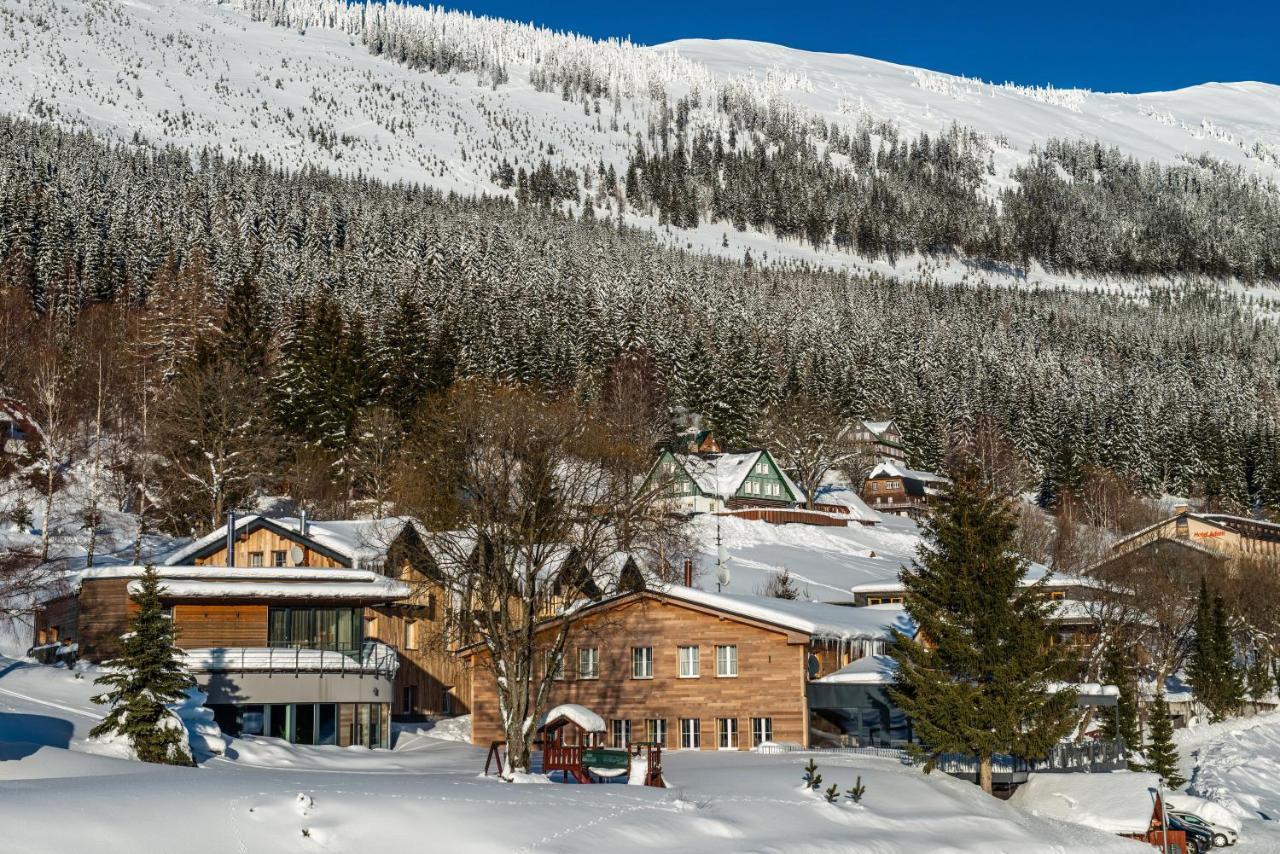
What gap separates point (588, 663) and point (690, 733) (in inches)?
165

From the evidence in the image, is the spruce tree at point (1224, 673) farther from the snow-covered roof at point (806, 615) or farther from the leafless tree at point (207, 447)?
the leafless tree at point (207, 447)

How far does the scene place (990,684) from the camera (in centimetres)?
3650

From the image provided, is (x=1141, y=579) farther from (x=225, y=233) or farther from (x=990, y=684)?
(x=225, y=233)

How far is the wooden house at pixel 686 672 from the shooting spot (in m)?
44.6

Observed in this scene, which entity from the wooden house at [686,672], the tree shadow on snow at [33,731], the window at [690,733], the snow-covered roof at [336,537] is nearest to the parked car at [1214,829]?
the wooden house at [686,672]

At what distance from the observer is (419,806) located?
23500mm

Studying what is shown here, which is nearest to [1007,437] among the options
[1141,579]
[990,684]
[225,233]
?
[1141,579]

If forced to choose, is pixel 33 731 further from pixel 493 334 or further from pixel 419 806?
pixel 493 334

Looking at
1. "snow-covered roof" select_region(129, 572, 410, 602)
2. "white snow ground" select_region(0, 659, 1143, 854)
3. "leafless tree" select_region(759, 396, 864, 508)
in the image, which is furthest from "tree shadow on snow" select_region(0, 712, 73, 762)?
"leafless tree" select_region(759, 396, 864, 508)

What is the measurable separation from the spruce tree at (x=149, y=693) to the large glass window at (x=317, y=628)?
10998mm

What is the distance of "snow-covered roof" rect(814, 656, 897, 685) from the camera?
43906 millimetres

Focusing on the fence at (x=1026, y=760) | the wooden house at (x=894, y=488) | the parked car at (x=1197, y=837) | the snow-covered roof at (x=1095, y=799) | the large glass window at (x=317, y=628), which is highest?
the wooden house at (x=894, y=488)

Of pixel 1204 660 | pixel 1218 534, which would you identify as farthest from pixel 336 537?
pixel 1218 534

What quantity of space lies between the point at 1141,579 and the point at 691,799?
46.4 m
